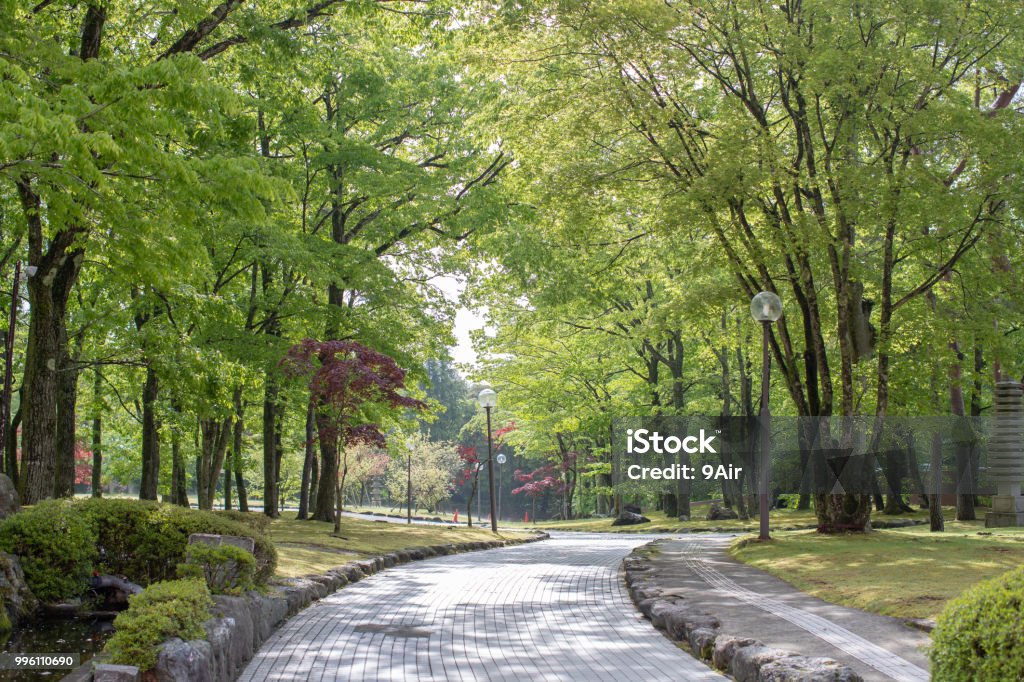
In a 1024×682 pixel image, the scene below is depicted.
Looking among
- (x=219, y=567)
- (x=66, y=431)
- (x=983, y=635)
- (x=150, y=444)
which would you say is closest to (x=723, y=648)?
(x=983, y=635)

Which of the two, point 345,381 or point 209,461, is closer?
point 345,381

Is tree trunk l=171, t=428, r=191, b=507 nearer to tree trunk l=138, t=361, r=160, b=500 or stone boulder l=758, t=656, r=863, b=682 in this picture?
tree trunk l=138, t=361, r=160, b=500

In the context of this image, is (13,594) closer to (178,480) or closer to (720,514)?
(178,480)

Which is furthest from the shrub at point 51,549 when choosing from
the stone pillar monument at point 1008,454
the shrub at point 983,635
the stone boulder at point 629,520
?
the stone boulder at point 629,520

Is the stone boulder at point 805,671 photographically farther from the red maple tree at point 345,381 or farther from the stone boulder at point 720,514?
the stone boulder at point 720,514

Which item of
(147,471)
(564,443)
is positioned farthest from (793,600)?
(564,443)

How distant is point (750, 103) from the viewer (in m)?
16.6

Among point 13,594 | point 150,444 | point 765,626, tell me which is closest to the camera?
point 765,626

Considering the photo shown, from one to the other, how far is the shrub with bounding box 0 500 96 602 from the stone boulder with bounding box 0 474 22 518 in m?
0.41

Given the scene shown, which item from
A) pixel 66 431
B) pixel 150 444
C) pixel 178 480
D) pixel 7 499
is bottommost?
pixel 178 480

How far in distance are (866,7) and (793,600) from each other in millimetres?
10209

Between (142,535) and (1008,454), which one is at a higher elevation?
(1008,454)

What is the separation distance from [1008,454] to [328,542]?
17.0 m

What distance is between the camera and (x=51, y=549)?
9.04 meters
